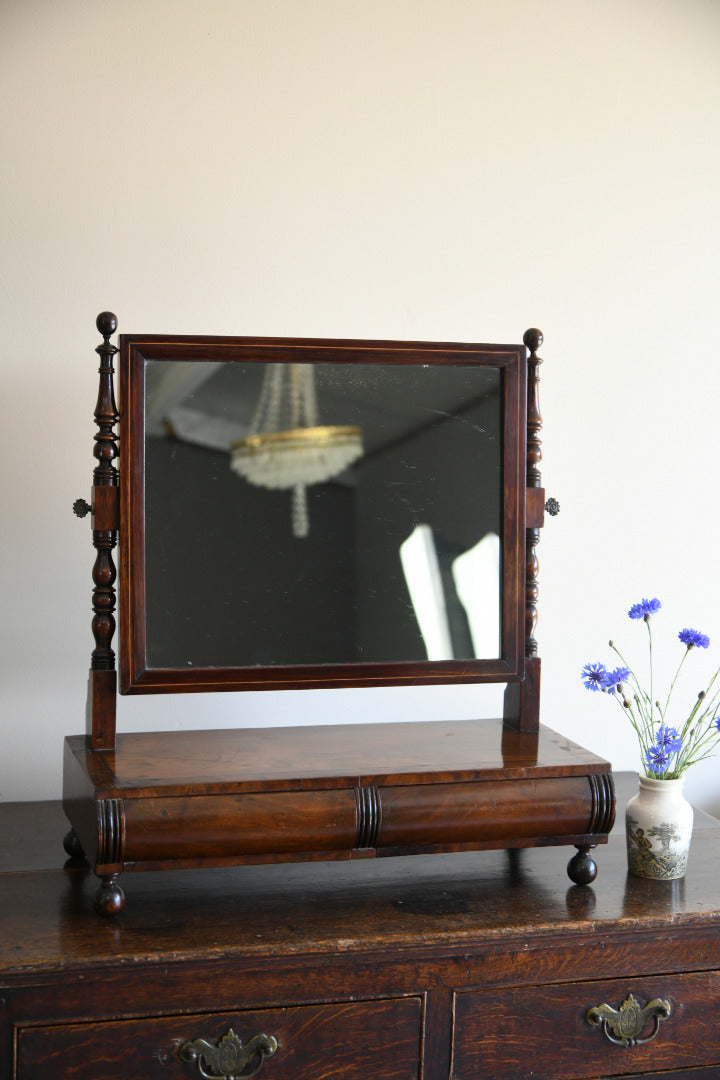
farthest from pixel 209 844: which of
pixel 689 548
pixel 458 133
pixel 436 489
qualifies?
pixel 458 133

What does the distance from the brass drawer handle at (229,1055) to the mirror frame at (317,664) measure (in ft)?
1.57

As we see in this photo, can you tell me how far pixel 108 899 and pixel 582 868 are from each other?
69 cm

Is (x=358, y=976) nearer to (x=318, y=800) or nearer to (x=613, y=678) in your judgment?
(x=318, y=800)

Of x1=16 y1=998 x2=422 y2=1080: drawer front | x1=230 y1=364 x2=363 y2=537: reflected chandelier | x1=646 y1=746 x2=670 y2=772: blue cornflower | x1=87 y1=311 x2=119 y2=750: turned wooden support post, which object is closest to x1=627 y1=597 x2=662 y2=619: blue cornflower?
x1=646 y1=746 x2=670 y2=772: blue cornflower

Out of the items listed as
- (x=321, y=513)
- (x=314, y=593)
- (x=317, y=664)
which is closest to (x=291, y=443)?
(x=321, y=513)

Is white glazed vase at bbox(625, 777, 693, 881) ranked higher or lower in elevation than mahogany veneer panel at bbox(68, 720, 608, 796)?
lower

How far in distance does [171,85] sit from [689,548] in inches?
54.8

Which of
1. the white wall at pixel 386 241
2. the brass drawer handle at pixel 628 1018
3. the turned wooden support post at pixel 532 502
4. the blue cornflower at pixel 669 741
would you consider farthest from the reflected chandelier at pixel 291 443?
the brass drawer handle at pixel 628 1018

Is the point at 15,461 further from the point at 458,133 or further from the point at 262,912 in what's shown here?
the point at 458,133

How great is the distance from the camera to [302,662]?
5.21ft

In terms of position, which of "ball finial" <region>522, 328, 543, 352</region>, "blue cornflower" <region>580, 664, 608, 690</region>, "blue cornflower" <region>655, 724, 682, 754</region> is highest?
"ball finial" <region>522, 328, 543, 352</region>

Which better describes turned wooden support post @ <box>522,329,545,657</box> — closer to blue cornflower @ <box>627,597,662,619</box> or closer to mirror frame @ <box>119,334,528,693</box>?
mirror frame @ <box>119,334,528,693</box>

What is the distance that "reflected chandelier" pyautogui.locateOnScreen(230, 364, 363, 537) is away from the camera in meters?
1.56

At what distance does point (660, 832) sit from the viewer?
5.25 feet
